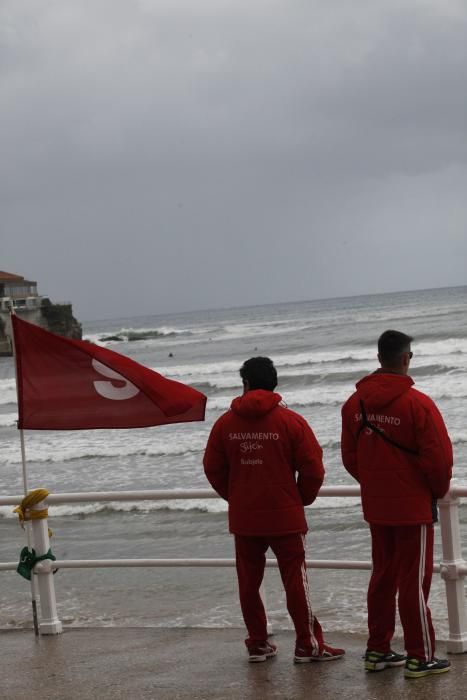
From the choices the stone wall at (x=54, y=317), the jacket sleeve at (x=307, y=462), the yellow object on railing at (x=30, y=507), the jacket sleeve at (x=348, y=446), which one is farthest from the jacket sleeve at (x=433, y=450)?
the stone wall at (x=54, y=317)

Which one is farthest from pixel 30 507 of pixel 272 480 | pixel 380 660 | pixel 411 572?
pixel 411 572

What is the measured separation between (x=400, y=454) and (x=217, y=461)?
37.6 inches

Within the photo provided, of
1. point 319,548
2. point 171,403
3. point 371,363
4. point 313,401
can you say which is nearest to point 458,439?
point 319,548

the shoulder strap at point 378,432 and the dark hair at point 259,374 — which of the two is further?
the dark hair at point 259,374

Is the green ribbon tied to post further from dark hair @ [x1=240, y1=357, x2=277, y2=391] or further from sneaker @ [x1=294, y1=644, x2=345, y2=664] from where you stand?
dark hair @ [x1=240, y1=357, x2=277, y2=391]

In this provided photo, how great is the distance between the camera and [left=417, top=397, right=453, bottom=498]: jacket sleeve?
4.32 m

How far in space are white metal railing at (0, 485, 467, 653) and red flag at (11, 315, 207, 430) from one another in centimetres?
45

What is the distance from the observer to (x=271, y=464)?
4.75 meters

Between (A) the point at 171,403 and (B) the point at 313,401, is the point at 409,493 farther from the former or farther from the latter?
(B) the point at 313,401

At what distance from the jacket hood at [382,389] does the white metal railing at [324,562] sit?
677 millimetres

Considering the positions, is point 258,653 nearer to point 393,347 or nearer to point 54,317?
point 393,347

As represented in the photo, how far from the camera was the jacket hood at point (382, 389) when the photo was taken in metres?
4.46

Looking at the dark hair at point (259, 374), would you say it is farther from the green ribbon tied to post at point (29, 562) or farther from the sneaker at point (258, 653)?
the green ribbon tied to post at point (29, 562)

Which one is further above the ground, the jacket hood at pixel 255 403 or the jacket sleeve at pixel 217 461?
the jacket hood at pixel 255 403
